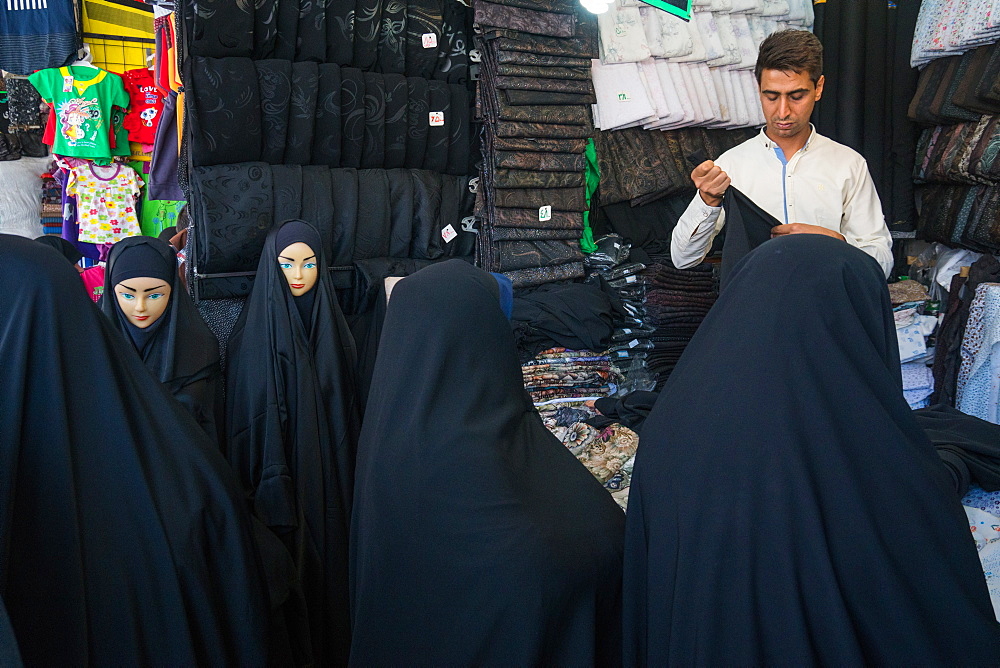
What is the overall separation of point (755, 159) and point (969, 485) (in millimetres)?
1397

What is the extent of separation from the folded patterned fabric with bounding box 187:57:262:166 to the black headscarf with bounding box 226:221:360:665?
1.22 feet

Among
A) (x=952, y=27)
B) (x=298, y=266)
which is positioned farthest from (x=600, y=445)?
(x=952, y=27)

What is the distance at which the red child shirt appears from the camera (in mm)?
4465

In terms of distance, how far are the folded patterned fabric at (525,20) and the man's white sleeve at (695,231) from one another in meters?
1.25

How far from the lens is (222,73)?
2.71 meters

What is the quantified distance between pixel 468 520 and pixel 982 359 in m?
2.82

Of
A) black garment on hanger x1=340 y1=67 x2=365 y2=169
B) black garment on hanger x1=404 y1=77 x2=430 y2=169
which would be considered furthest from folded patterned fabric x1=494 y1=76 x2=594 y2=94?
black garment on hanger x1=340 y1=67 x2=365 y2=169

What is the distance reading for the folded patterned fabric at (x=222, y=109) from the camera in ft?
8.85

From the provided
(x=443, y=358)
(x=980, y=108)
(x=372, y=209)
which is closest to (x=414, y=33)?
(x=372, y=209)

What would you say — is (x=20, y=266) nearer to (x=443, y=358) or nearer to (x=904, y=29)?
(x=443, y=358)

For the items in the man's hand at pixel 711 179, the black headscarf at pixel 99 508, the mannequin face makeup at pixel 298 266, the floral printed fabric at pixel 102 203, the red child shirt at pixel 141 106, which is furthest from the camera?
the red child shirt at pixel 141 106

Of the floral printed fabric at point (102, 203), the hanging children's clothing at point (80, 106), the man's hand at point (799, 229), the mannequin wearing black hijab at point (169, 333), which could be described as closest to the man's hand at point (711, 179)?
the man's hand at point (799, 229)

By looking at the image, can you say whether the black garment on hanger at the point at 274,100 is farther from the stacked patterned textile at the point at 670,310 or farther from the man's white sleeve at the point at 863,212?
the man's white sleeve at the point at 863,212

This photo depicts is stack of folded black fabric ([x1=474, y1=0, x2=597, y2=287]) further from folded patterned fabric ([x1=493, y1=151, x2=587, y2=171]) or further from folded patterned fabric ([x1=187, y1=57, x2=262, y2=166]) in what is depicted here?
folded patterned fabric ([x1=187, y1=57, x2=262, y2=166])
